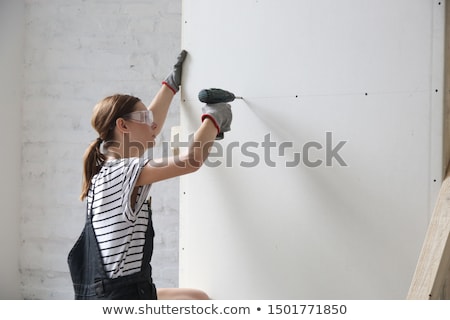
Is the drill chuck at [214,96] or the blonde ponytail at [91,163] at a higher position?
the drill chuck at [214,96]

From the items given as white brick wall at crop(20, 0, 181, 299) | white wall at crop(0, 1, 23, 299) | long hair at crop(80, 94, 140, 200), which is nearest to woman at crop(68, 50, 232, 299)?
long hair at crop(80, 94, 140, 200)

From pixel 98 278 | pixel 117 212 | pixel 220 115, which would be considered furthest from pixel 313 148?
pixel 98 278

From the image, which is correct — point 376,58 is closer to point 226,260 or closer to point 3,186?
point 226,260

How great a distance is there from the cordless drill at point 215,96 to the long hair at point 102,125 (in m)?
0.21

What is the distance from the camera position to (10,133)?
114 inches

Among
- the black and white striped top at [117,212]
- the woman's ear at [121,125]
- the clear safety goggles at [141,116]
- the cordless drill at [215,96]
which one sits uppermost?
the cordless drill at [215,96]

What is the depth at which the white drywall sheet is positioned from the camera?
1754mm

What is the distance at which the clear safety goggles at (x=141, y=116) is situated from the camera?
1.88 m

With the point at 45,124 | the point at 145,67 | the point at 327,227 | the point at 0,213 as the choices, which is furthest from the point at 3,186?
the point at 327,227

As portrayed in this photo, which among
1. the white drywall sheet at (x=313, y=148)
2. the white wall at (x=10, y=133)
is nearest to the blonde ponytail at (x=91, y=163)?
the white drywall sheet at (x=313, y=148)

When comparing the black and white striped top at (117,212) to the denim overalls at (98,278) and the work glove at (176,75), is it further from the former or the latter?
the work glove at (176,75)

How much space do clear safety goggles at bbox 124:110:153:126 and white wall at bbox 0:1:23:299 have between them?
122 centimetres

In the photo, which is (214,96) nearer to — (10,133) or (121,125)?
(121,125)

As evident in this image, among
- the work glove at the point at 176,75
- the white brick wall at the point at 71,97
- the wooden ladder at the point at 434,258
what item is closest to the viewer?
the wooden ladder at the point at 434,258
